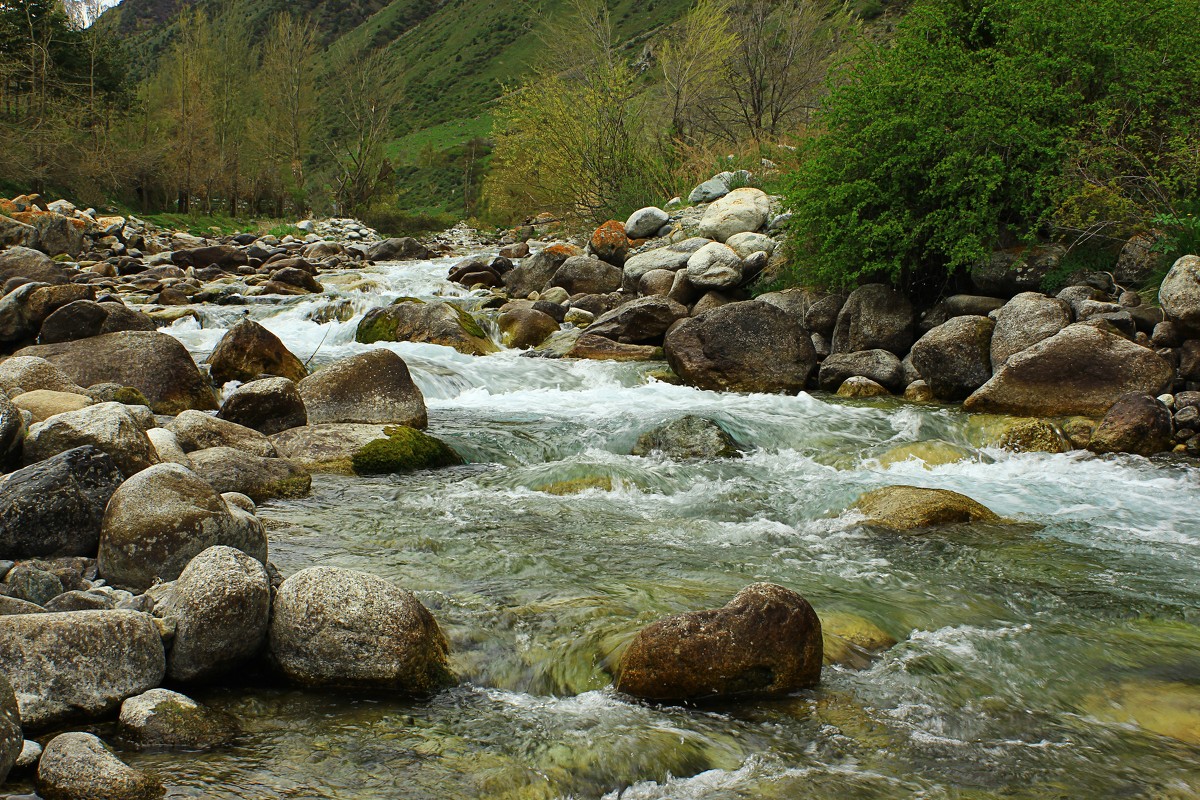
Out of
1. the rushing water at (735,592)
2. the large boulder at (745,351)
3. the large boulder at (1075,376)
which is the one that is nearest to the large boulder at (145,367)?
the rushing water at (735,592)

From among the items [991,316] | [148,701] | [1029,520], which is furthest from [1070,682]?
[991,316]

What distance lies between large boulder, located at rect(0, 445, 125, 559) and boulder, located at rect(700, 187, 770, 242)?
13529mm

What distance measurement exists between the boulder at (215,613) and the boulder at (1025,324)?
8.85 meters

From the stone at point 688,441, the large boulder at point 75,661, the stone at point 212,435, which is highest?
the stone at point 212,435

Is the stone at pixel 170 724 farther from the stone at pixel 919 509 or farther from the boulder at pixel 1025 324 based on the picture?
the boulder at pixel 1025 324

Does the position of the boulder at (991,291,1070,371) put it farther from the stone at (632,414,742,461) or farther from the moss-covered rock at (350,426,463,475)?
the moss-covered rock at (350,426,463,475)

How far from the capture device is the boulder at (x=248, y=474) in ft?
21.8

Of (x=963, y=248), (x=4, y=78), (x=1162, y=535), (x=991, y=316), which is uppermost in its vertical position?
(x=4, y=78)

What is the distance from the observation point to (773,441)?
9336 mm

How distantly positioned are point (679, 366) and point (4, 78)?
28.8m

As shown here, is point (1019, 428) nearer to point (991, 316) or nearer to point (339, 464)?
point (991, 316)

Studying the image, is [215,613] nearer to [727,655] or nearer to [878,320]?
[727,655]

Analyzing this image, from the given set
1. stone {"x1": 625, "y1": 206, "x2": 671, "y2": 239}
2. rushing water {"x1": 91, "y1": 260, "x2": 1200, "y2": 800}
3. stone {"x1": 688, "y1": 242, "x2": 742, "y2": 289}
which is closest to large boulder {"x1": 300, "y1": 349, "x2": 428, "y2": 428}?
rushing water {"x1": 91, "y1": 260, "x2": 1200, "y2": 800}

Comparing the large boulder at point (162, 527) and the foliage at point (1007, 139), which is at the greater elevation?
the foliage at point (1007, 139)
